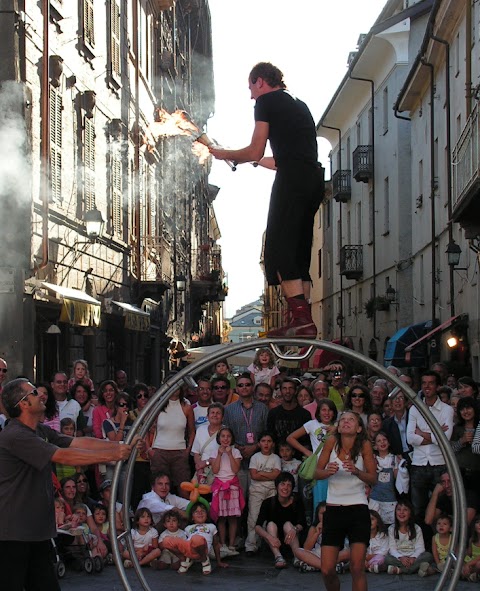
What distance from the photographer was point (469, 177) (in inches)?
733

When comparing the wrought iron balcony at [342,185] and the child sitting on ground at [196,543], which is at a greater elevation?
the wrought iron balcony at [342,185]

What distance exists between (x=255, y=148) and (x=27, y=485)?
2.44 metres

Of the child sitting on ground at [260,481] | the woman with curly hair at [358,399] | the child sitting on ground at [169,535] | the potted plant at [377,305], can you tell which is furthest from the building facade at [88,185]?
the potted plant at [377,305]

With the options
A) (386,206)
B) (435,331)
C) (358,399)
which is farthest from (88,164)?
(386,206)

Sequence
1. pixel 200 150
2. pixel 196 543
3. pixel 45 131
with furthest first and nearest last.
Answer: pixel 45 131
pixel 196 543
pixel 200 150

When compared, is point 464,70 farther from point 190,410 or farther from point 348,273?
point 348,273

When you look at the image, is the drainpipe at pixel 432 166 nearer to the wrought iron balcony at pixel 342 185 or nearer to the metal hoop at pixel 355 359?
the wrought iron balcony at pixel 342 185

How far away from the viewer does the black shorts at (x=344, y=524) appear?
25.4ft

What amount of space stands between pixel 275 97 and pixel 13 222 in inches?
402

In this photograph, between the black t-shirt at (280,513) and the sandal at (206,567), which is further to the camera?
the black t-shirt at (280,513)

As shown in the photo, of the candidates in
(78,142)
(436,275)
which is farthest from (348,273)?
(78,142)

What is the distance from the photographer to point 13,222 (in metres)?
16.0

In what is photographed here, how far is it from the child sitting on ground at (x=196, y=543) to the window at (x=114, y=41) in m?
14.4

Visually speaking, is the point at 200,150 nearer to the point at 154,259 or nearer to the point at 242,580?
the point at 242,580
